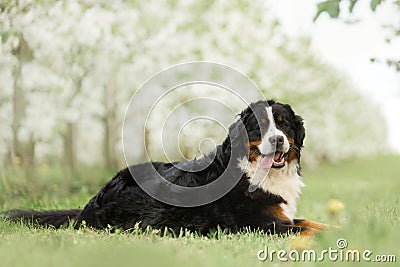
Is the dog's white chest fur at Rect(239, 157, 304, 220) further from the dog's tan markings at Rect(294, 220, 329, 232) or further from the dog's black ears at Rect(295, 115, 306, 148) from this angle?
the dog's black ears at Rect(295, 115, 306, 148)

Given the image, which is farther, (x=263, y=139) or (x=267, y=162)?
(x=267, y=162)

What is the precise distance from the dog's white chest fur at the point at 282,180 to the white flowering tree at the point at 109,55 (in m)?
2.97

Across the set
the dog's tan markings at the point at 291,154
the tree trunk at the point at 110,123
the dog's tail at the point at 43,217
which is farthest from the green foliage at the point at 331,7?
the tree trunk at the point at 110,123

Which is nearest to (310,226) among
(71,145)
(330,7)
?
(330,7)

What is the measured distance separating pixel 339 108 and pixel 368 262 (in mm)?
29645

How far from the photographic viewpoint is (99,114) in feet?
61.4

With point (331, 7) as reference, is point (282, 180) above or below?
below

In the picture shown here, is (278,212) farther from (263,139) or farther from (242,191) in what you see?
(263,139)

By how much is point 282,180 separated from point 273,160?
0.84 ft

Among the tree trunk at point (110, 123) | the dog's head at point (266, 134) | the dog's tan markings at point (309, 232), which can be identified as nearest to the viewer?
the dog's tan markings at point (309, 232)

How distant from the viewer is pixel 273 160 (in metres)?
5.89

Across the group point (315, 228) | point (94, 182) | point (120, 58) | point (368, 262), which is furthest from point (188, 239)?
point (94, 182)

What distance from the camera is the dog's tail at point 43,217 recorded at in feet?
20.4

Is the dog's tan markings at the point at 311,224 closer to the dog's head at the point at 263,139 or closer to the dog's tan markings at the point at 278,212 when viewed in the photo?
the dog's tan markings at the point at 278,212
